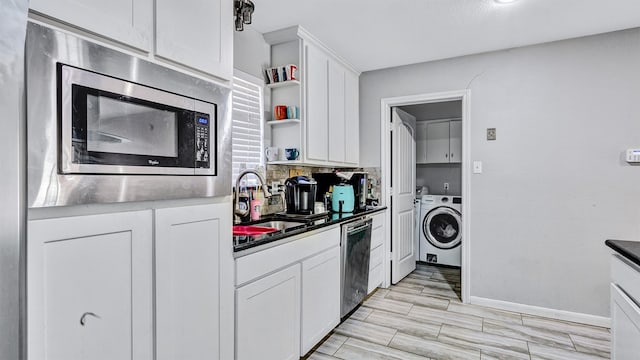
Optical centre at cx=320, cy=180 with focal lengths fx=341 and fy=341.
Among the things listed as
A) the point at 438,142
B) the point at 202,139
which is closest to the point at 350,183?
the point at 202,139

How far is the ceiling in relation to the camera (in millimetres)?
2318

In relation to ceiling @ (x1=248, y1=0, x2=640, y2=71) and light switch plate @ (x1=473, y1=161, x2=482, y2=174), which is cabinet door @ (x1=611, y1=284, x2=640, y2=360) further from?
ceiling @ (x1=248, y1=0, x2=640, y2=71)

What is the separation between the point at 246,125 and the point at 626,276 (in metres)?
2.38

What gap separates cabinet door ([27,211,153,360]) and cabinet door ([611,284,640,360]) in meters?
1.75

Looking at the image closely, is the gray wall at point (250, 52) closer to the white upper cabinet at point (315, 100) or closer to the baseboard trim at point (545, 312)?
A: the white upper cabinet at point (315, 100)

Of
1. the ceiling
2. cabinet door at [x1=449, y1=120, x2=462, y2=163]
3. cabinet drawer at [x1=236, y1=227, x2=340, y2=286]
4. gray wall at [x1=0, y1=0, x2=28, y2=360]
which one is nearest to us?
gray wall at [x1=0, y1=0, x2=28, y2=360]

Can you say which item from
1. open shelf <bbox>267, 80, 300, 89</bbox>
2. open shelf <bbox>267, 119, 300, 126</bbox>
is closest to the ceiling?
open shelf <bbox>267, 80, 300, 89</bbox>

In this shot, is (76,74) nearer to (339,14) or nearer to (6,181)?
(6,181)

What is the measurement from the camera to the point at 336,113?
332 centimetres

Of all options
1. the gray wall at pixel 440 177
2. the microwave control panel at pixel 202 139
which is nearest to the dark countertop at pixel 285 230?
the microwave control panel at pixel 202 139

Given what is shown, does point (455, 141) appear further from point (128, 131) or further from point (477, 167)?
point (128, 131)

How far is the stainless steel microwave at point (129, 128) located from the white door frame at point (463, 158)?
2.60m

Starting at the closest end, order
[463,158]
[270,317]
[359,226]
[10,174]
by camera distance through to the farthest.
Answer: [10,174]
[270,317]
[359,226]
[463,158]

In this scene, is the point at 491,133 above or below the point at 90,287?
above
